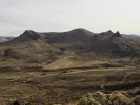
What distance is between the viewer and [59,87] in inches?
1548

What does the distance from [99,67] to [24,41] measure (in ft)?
188

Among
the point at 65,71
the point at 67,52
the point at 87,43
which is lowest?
the point at 65,71

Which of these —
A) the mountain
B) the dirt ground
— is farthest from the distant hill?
the dirt ground

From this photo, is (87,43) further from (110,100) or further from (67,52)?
(110,100)

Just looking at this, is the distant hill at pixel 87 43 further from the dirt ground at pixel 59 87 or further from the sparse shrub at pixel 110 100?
the sparse shrub at pixel 110 100

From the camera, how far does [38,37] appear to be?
114 metres

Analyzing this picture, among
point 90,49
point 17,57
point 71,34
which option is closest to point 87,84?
point 17,57

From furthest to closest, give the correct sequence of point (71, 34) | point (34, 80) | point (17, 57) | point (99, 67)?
point (71, 34) < point (17, 57) < point (99, 67) < point (34, 80)

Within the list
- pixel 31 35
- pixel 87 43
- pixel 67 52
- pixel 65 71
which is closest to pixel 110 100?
pixel 65 71

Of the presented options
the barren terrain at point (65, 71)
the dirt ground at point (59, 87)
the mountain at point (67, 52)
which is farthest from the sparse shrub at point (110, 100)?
the mountain at point (67, 52)

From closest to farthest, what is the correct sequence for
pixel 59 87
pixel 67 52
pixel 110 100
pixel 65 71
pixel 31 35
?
1. pixel 110 100
2. pixel 59 87
3. pixel 65 71
4. pixel 67 52
5. pixel 31 35

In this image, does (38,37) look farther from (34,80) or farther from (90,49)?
(34,80)

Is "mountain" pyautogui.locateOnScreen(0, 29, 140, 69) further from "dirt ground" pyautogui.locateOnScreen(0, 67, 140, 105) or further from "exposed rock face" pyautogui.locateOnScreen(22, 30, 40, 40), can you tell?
"dirt ground" pyautogui.locateOnScreen(0, 67, 140, 105)

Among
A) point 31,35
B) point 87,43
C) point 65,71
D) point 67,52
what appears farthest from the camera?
point 31,35
